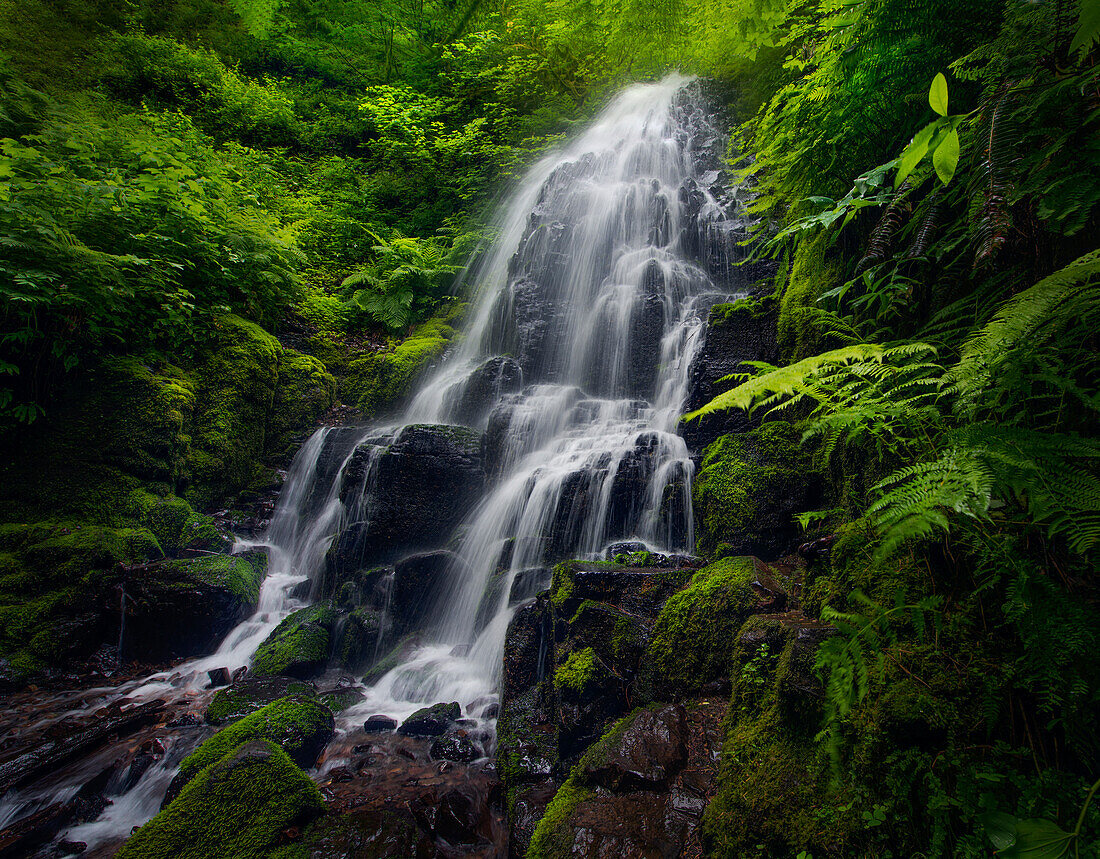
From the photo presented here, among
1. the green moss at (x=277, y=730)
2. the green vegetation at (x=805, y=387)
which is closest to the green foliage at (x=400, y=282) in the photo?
the green vegetation at (x=805, y=387)

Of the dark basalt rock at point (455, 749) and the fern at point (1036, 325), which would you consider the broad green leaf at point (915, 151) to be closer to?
the fern at point (1036, 325)

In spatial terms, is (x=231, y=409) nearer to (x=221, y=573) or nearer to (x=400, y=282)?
(x=221, y=573)

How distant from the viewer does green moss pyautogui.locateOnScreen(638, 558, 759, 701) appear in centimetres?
288

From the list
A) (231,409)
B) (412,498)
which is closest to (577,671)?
(412,498)

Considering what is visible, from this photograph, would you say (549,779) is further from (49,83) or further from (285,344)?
(49,83)

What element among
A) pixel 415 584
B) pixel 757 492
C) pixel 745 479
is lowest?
pixel 415 584

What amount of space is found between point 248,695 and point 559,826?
4.03 meters

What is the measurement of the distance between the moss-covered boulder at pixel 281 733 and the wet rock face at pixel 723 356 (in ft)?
16.2

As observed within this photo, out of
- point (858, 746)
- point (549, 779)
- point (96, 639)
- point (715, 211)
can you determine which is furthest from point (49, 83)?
point (858, 746)

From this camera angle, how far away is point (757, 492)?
4.01 metres

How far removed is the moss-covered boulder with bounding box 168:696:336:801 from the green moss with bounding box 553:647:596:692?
241cm

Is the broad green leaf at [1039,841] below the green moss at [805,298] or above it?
below

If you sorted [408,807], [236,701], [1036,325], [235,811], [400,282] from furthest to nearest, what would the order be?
[400,282], [236,701], [408,807], [235,811], [1036,325]

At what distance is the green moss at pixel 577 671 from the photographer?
Result: 10.8ft
